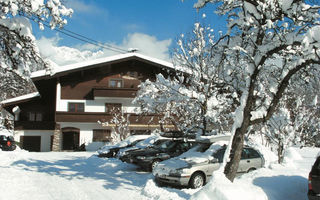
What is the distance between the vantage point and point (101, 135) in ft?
99.4

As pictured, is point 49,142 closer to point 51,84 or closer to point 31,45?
point 51,84

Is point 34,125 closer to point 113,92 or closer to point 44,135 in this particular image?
point 44,135

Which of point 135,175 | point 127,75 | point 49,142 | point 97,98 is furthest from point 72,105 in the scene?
point 135,175

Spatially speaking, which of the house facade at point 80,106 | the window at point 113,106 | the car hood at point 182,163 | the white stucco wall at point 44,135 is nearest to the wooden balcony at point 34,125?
the house facade at point 80,106

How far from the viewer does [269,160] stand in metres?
13.0

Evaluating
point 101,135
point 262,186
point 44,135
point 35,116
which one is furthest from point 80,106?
point 262,186

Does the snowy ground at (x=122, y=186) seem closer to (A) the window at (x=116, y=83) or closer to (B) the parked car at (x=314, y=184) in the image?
(B) the parked car at (x=314, y=184)

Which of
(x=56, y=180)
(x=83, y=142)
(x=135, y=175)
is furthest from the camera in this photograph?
(x=83, y=142)

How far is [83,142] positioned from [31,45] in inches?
870

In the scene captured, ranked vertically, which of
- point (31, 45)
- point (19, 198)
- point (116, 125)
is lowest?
point (19, 198)

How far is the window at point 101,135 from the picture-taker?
30120 mm

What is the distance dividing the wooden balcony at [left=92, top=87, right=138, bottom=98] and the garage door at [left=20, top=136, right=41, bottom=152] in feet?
24.4

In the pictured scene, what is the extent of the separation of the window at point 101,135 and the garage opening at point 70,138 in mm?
1664

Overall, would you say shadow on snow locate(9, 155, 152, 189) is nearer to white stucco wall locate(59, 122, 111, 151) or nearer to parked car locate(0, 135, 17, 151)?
parked car locate(0, 135, 17, 151)
